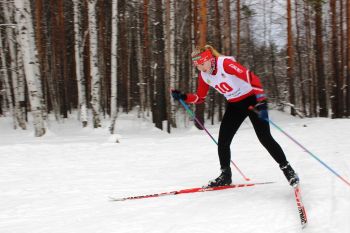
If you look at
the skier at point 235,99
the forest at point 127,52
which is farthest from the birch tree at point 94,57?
the skier at point 235,99

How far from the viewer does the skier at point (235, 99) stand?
417cm

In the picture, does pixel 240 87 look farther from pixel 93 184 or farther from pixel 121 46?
pixel 121 46

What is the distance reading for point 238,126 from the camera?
4594mm

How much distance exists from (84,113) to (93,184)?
9005 mm

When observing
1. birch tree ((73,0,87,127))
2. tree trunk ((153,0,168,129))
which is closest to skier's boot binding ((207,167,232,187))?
birch tree ((73,0,87,127))

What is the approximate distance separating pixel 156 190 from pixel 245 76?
1.81m

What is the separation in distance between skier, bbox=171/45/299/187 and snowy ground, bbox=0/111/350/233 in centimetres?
39

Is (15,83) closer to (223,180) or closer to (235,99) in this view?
(223,180)

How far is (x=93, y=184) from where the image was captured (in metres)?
5.26

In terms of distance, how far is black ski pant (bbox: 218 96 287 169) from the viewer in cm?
423

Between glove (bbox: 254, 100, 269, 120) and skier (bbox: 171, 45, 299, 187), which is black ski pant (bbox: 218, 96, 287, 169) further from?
glove (bbox: 254, 100, 269, 120)

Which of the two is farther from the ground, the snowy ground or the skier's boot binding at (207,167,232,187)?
the skier's boot binding at (207,167,232,187)

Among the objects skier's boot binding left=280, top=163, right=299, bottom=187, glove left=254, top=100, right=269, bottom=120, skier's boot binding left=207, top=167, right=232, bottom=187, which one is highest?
glove left=254, top=100, right=269, bottom=120

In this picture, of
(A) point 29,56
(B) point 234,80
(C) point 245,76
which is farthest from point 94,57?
(C) point 245,76
